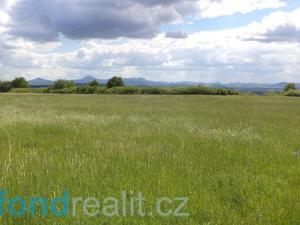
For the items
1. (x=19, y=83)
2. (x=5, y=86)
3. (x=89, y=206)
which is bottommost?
(x=89, y=206)

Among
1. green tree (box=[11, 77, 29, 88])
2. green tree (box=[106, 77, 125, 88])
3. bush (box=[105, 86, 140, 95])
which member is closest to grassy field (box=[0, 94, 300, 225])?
bush (box=[105, 86, 140, 95])

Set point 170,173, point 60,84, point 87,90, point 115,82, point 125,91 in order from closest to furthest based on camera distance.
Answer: point 170,173, point 125,91, point 87,90, point 115,82, point 60,84

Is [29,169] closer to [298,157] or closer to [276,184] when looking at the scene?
[276,184]

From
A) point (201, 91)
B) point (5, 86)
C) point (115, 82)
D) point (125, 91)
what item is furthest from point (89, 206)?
point (5, 86)

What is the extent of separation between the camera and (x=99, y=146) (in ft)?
34.5

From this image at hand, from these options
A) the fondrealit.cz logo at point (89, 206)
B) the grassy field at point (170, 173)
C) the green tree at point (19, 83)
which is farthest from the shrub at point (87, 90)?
the fondrealit.cz logo at point (89, 206)

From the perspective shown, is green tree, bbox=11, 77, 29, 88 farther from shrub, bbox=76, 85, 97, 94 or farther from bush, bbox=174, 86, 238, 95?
bush, bbox=174, 86, 238, 95

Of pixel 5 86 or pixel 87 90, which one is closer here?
pixel 87 90

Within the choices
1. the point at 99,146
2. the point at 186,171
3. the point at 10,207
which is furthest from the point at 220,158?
the point at 10,207

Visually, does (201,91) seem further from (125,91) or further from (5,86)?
(5,86)

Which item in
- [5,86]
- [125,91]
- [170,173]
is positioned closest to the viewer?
[170,173]

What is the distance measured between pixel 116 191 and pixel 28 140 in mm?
6205

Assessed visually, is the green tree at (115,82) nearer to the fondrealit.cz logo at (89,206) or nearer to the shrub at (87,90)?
the shrub at (87,90)

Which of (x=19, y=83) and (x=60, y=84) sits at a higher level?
(x=19, y=83)
